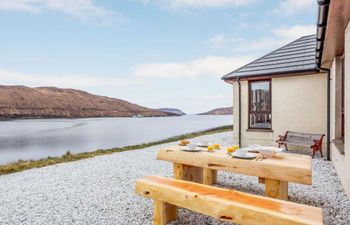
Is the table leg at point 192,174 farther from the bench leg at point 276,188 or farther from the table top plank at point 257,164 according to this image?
the bench leg at point 276,188

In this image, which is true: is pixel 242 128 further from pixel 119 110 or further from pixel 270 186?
pixel 119 110

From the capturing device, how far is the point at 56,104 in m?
75.2

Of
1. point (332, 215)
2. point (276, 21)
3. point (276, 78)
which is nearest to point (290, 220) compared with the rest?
point (332, 215)

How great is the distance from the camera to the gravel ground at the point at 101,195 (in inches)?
137

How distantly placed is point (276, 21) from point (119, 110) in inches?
2960

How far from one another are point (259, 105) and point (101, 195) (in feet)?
23.5

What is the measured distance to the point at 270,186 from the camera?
3486 mm

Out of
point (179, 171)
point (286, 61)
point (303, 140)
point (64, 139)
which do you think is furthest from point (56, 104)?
point (179, 171)

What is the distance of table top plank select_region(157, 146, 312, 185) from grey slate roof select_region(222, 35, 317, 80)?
558 cm

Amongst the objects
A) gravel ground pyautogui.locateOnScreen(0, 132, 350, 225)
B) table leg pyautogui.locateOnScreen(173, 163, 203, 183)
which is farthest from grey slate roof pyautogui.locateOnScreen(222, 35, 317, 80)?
table leg pyautogui.locateOnScreen(173, 163, 203, 183)

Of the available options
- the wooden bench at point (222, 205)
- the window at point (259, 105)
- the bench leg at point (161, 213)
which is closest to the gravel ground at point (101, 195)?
the bench leg at point (161, 213)

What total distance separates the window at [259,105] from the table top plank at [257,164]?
5815 mm

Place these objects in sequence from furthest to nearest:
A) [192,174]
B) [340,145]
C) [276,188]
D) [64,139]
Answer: [64,139] → [340,145] → [192,174] → [276,188]

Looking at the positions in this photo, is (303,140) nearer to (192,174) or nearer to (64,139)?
(192,174)
